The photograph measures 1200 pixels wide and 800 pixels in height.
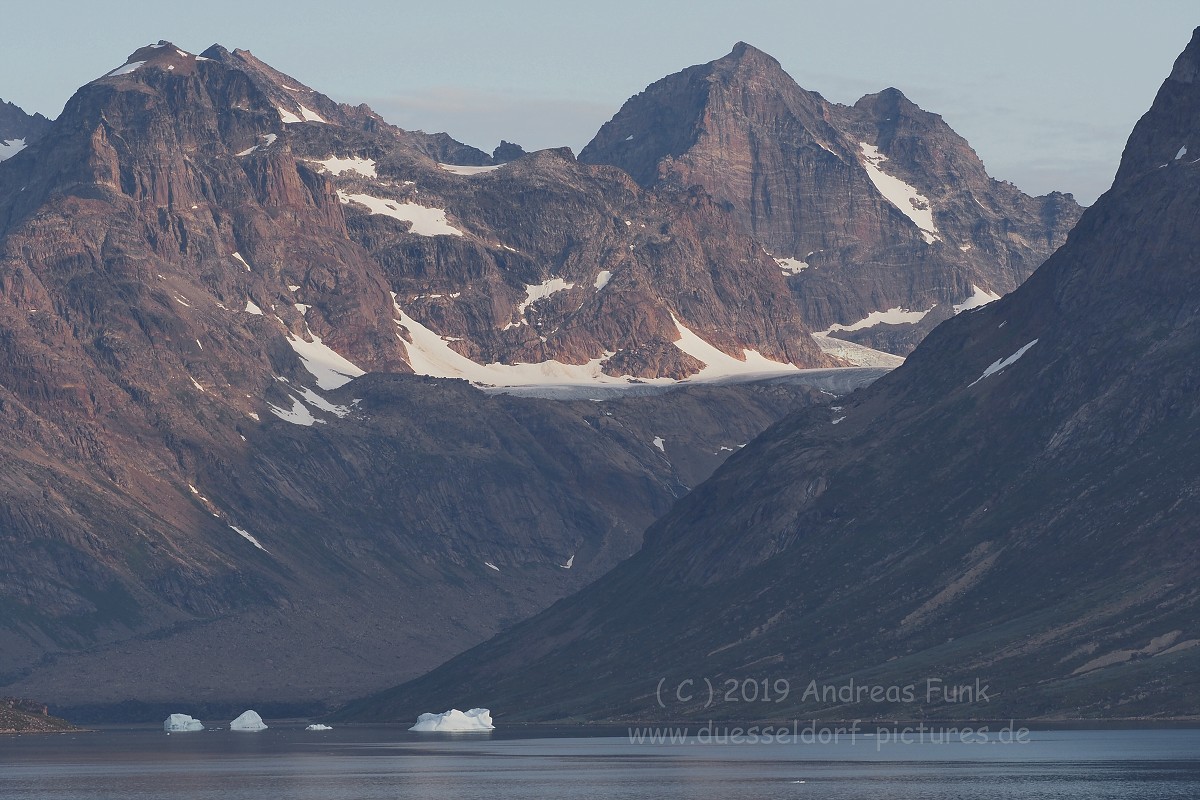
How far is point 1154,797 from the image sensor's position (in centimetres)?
19538

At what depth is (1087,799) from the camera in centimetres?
19938

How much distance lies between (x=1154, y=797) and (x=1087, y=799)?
629cm
